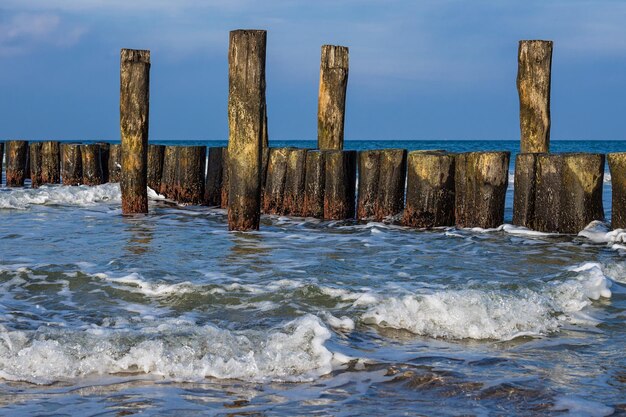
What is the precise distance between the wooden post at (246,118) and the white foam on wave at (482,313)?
388cm

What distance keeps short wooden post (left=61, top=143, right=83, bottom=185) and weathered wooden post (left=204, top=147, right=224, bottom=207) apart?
377 centimetres

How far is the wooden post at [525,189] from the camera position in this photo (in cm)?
925

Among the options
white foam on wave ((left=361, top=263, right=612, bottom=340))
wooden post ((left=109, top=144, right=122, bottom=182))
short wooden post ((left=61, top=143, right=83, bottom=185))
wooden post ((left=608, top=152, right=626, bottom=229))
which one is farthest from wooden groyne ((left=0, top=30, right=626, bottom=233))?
short wooden post ((left=61, top=143, right=83, bottom=185))

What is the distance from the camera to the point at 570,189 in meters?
9.05

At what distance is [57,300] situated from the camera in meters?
6.30

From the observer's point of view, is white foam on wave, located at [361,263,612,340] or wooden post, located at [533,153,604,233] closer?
white foam on wave, located at [361,263,612,340]

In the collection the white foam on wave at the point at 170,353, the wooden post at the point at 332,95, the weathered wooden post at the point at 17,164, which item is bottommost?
the white foam on wave at the point at 170,353

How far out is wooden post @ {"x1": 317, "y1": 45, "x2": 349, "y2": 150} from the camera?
38.4 feet

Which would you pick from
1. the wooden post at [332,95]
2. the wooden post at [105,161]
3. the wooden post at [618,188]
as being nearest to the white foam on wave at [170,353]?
the wooden post at [618,188]

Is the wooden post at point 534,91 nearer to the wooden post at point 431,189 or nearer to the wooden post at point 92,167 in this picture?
the wooden post at point 431,189

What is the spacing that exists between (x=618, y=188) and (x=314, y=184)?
3.63 m

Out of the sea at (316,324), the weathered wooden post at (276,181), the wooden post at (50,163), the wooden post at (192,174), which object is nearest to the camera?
the sea at (316,324)

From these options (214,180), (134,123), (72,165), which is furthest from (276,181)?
(72,165)

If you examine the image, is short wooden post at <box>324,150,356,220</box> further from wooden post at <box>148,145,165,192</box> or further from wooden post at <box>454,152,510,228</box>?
wooden post at <box>148,145,165,192</box>
